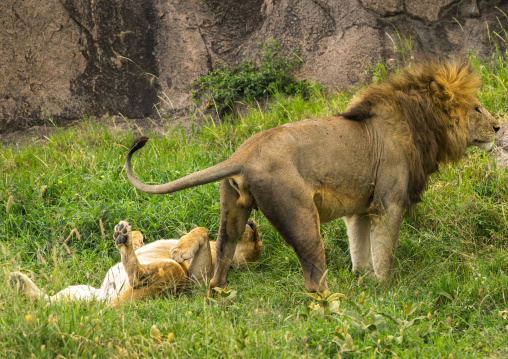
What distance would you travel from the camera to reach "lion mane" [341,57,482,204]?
13.8 ft

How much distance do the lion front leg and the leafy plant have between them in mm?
3208

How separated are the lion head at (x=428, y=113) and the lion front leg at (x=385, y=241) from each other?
23 cm

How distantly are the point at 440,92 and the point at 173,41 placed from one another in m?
4.18

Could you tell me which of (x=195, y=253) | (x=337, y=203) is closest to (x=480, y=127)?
(x=337, y=203)

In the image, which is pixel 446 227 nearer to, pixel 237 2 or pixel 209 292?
pixel 209 292

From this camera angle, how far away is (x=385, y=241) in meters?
4.06

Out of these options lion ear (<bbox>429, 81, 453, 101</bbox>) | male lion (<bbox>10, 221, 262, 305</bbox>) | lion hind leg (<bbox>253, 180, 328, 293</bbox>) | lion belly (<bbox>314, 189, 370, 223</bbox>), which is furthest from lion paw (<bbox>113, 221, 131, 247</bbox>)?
lion ear (<bbox>429, 81, 453, 101</bbox>)

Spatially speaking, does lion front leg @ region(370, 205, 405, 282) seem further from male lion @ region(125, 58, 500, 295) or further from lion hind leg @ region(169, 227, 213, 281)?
lion hind leg @ region(169, 227, 213, 281)

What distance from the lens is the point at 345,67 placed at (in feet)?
22.8

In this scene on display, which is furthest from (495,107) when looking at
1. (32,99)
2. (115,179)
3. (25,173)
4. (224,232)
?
(32,99)

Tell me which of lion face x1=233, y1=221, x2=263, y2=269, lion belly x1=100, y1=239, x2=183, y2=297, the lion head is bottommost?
lion face x1=233, y1=221, x2=263, y2=269

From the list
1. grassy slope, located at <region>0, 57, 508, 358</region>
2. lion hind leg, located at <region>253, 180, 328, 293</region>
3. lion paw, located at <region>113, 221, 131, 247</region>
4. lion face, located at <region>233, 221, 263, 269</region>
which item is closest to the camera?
grassy slope, located at <region>0, 57, 508, 358</region>

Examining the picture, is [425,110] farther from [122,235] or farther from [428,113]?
[122,235]

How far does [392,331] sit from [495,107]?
3.70 meters
